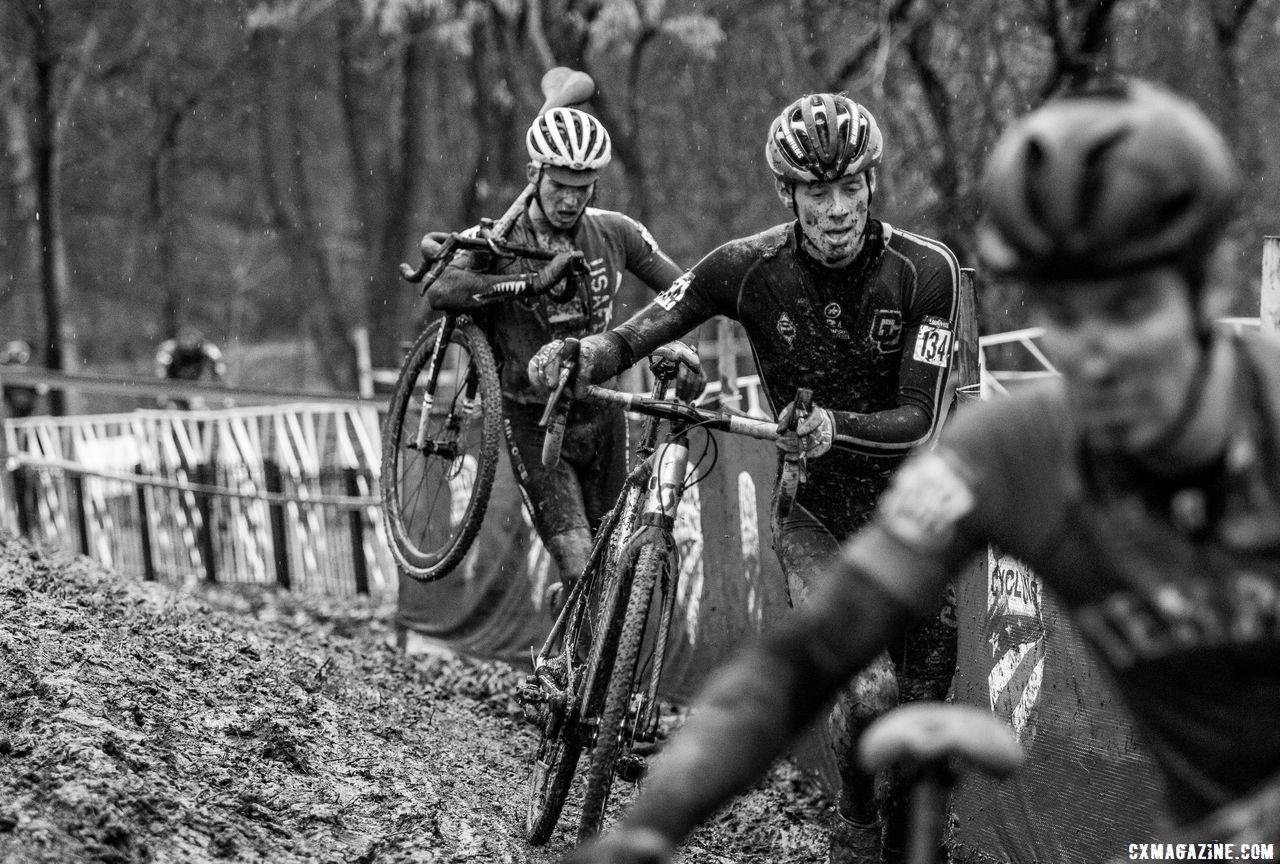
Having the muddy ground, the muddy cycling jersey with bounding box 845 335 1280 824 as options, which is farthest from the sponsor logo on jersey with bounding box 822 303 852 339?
the muddy cycling jersey with bounding box 845 335 1280 824

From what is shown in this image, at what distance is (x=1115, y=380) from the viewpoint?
Result: 85.5 inches

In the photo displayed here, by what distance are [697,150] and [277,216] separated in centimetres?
932

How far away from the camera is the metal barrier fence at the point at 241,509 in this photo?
13789 mm

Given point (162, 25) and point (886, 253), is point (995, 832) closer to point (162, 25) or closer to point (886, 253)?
point (886, 253)

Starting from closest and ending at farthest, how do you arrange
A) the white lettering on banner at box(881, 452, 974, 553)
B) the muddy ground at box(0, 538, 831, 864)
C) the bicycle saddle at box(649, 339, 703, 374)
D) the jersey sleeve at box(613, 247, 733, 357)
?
the white lettering on banner at box(881, 452, 974, 553), the muddy ground at box(0, 538, 831, 864), the jersey sleeve at box(613, 247, 733, 357), the bicycle saddle at box(649, 339, 703, 374)

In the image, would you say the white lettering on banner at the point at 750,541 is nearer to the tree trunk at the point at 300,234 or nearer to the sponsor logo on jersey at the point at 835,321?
the sponsor logo on jersey at the point at 835,321

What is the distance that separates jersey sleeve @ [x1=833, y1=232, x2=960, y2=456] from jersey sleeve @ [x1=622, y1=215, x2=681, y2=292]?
80.8 inches

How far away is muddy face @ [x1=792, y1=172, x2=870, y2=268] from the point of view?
4965 mm

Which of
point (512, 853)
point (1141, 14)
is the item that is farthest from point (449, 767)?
point (1141, 14)

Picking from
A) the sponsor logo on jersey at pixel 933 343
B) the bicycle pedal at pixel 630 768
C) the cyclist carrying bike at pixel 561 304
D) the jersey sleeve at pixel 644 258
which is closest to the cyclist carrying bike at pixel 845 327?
the sponsor logo on jersey at pixel 933 343

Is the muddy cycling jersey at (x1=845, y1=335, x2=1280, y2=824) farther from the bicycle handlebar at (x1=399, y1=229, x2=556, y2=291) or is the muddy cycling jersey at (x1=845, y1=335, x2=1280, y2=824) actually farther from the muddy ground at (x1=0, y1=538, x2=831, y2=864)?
the bicycle handlebar at (x1=399, y1=229, x2=556, y2=291)

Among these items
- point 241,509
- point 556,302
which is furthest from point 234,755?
point 241,509

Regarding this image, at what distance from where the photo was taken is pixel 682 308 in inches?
212

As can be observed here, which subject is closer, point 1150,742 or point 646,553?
point 1150,742
